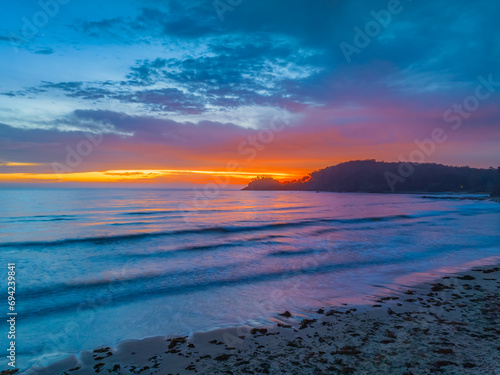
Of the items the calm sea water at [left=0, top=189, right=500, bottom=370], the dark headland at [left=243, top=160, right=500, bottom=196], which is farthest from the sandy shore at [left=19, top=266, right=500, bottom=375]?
the dark headland at [left=243, top=160, right=500, bottom=196]

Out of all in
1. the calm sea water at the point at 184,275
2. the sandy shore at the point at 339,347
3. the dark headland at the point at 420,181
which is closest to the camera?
the sandy shore at the point at 339,347

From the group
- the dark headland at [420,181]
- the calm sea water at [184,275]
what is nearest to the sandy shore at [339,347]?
the calm sea water at [184,275]

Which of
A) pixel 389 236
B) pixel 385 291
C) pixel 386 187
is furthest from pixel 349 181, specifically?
pixel 385 291

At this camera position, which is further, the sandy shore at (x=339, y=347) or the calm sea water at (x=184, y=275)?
the calm sea water at (x=184, y=275)

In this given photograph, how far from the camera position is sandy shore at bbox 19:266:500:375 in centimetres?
496

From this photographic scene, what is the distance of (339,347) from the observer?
5758 millimetres

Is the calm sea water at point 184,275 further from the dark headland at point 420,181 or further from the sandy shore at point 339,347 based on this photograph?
the dark headland at point 420,181

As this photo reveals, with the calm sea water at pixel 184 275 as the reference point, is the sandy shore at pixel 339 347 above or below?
above

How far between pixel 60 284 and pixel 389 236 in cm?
2392

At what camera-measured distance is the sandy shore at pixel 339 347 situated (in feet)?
16.3

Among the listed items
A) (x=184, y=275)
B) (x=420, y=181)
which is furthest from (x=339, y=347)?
(x=420, y=181)

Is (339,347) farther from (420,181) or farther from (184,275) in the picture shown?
(420,181)

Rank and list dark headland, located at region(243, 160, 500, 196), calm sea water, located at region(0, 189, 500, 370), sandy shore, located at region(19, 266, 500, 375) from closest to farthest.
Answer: sandy shore, located at region(19, 266, 500, 375) → calm sea water, located at region(0, 189, 500, 370) → dark headland, located at region(243, 160, 500, 196)

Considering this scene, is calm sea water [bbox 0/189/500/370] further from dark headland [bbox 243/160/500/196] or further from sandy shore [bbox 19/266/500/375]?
dark headland [bbox 243/160/500/196]
